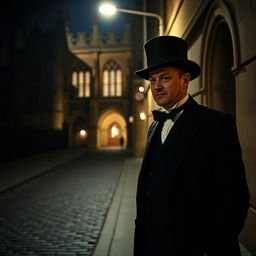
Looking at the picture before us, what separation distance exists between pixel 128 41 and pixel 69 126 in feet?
43.3

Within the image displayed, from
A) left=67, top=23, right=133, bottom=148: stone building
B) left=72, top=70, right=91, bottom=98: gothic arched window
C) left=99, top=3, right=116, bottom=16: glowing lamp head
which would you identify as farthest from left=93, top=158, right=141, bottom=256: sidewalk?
left=72, top=70, right=91, bottom=98: gothic arched window

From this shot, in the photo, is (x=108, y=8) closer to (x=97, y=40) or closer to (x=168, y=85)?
(x=168, y=85)

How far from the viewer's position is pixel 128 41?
3862 centimetres

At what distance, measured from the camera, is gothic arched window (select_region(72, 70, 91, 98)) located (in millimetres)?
39000

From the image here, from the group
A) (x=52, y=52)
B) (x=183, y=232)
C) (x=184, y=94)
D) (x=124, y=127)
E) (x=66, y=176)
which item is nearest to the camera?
(x=183, y=232)

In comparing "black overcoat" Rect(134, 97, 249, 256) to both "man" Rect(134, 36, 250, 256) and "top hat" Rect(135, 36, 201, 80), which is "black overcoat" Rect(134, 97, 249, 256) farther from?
"top hat" Rect(135, 36, 201, 80)

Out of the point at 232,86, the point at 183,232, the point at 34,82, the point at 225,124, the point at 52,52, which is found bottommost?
the point at 183,232

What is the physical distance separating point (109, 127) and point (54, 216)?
3428 cm

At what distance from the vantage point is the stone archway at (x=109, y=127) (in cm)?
3809

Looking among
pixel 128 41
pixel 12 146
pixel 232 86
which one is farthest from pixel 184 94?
pixel 128 41

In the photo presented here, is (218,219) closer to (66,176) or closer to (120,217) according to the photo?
(120,217)

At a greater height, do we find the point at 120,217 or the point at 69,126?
the point at 69,126

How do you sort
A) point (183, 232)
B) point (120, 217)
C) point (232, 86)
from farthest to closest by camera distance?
point (120, 217)
point (232, 86)
point (183, 232)

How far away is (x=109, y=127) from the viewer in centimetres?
4078
